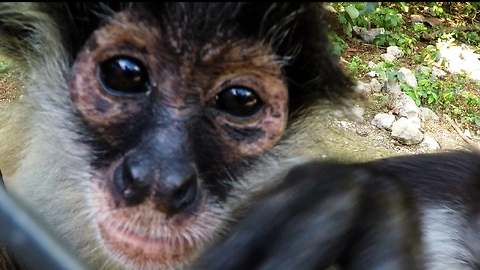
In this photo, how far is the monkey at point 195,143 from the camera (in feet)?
6.07

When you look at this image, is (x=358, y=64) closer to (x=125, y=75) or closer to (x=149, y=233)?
(x=125, y=75)

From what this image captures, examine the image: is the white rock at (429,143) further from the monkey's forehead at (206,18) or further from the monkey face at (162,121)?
the monkey's forehead at (206,18)

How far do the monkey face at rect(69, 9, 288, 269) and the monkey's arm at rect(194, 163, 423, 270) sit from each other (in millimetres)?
287

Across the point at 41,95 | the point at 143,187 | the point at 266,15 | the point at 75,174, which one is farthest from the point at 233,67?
the point at 41,95

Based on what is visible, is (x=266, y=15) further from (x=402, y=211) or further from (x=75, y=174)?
(x=75, y=174)

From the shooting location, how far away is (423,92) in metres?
8.05

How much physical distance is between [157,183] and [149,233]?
23 cm

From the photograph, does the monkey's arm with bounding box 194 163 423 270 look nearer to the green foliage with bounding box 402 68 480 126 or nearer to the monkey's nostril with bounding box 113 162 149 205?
the monkey's nostril with bounding box 113 162 149 205

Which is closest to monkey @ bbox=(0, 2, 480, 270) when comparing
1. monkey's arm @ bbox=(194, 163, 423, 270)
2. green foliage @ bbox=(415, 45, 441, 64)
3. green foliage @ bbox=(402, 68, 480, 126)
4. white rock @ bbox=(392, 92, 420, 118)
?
monkey's arm @ bbox=(194, 163, 423, 270)

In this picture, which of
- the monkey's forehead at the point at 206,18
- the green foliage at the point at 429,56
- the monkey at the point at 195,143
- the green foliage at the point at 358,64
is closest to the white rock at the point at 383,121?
the green foliage at the point at 358,64

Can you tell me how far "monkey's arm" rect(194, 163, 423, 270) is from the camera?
5.90 feet

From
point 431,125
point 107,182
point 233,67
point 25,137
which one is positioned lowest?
point 431,125

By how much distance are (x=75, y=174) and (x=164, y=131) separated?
1.73ft

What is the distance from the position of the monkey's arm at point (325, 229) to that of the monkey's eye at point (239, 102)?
486mm
